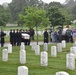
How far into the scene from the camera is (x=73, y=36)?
31141 millimetres

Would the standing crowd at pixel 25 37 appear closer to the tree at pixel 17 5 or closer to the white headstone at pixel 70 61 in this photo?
the white headstone at pixel 70 61

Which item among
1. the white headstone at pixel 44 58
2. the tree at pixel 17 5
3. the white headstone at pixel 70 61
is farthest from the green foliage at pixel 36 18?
the tree at pixel 17 5

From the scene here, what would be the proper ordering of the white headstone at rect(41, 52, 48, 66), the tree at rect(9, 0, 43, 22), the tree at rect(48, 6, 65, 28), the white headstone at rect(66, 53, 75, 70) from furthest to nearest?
the tree at rect(9, 0, 43, 22)
the tree at rect(48, 6, 65, 28)
the white headstone at rect(41, 52, 48, 66)
the white headstone at rect(66, 53, 75, 70)

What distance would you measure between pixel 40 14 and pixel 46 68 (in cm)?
1604

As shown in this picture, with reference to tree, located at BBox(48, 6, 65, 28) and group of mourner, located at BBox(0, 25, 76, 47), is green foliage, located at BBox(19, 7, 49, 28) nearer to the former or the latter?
group of mourner, located at BBox(0, 25, 76, 47)

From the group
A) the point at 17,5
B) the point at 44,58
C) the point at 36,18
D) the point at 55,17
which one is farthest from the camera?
the point at 17,5

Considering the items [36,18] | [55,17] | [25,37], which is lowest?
[25,37]

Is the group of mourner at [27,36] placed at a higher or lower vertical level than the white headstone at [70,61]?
higher

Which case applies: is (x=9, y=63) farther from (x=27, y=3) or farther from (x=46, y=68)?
(x=27, y=3)

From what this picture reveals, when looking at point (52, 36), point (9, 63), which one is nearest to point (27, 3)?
point (52, 36)

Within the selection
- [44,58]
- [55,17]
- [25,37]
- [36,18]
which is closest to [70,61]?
[44,58]

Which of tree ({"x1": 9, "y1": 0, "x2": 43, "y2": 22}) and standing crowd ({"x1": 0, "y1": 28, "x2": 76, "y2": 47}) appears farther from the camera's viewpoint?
tree ({"x1": 9, "y1": 0, "x2": 43, "y2": 22})

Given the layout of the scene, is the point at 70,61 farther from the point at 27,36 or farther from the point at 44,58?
the point at 27,36

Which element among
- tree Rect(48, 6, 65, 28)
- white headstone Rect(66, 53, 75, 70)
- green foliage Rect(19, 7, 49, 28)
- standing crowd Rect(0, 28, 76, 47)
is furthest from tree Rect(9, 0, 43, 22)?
white headstone Rect(66, 53, 75, 70)
